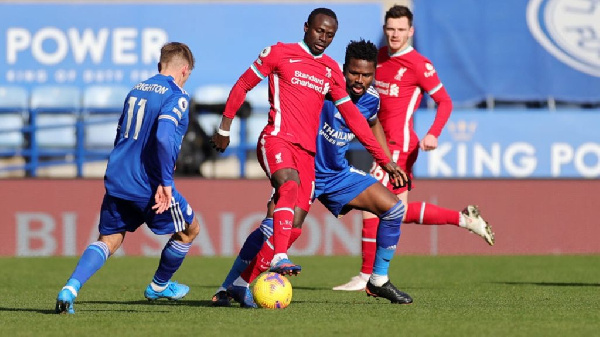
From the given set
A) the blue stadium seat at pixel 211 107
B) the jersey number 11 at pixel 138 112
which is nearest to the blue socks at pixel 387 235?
the jersey number 11 at pixel 138 112

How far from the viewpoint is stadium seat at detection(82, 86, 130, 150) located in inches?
667

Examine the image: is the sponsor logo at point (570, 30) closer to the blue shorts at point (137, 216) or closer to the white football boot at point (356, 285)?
the white football boot at point (356, 285)

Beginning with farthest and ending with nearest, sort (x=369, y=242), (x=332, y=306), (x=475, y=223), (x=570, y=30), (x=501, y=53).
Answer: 1. (x=570, y=30)
2. (x=501, y=53)
3. (x=475, y=223)
4. (x=369, y=242)
5. (x=332, y=306)

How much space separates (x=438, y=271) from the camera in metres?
11.7

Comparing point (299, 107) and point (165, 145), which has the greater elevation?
point (299, 107)

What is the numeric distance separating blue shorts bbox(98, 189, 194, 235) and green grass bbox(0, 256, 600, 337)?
1.68ft

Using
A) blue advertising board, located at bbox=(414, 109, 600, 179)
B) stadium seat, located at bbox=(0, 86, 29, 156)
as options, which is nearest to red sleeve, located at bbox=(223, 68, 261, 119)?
blue advertising board, located at bbox=(414, 109, 600, 179)

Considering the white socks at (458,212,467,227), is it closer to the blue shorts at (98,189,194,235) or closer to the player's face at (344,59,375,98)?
the player's face at (344,59,375,98)

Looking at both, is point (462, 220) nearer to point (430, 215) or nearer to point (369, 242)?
point (430, 215)

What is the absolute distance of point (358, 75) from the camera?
313 inches

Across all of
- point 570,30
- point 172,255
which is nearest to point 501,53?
point 570,30

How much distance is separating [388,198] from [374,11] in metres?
10.8

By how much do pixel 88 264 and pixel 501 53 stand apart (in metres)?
11.6

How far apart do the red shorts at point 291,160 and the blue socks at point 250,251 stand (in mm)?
261
